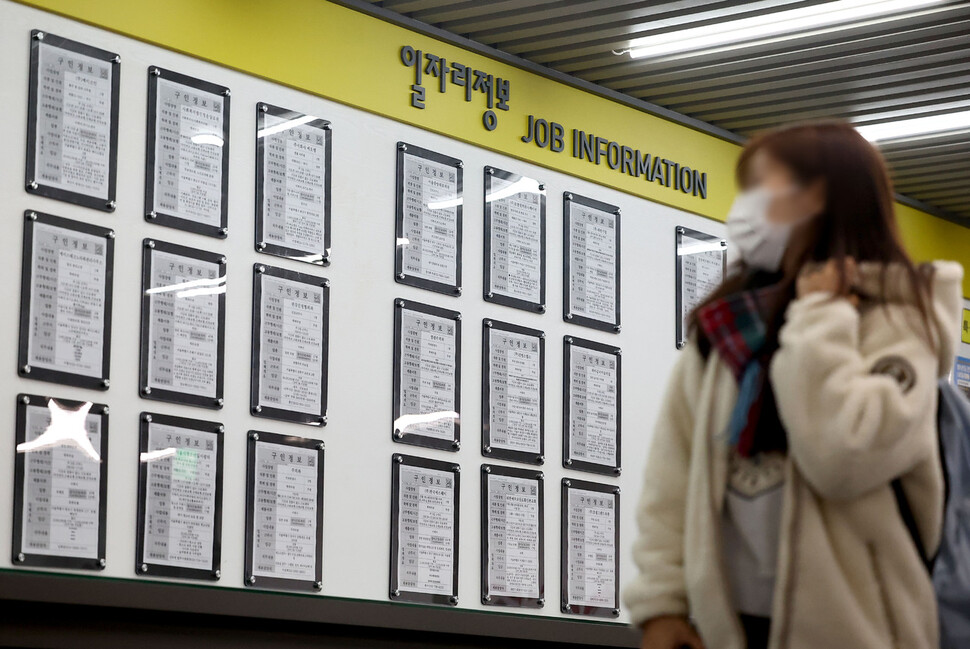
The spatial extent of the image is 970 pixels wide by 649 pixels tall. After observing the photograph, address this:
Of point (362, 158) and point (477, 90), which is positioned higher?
point (477, 90)

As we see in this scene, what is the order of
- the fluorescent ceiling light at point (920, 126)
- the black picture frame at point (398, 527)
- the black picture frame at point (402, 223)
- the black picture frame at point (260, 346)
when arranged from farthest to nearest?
the fluorescent ceiling light at point (920, 126), the black picture frame at point (402, 223), the black picture frame at point (398, 527), the black picture frame at point (260, 346)

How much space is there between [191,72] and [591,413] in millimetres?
2827

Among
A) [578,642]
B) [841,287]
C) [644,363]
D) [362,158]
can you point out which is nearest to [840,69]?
[644,363]

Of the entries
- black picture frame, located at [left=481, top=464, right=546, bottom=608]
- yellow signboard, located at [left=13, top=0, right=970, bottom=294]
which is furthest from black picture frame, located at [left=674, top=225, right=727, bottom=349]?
black picture frame, located at [left=481, top=464, right=546, bottom=608]

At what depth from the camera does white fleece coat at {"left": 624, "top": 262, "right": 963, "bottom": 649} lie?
2.41 meters

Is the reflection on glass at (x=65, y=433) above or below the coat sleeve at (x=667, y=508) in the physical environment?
above

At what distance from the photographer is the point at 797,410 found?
2.44 meters

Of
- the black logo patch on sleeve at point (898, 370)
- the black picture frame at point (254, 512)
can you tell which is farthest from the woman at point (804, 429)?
the black picture frame at point (254, 512)

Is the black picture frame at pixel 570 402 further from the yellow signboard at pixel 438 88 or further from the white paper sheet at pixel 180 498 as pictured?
the white paper sheet at pixel 180 498

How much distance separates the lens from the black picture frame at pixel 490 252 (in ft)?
23.6

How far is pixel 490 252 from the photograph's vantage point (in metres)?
7.22

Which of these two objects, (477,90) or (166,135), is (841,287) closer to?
(166,135)

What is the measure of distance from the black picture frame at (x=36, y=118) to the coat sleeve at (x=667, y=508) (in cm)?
344

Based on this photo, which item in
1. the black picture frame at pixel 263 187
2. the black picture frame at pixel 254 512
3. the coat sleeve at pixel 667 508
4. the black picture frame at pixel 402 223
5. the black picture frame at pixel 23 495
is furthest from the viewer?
the black picture frame at pixel 402 223
